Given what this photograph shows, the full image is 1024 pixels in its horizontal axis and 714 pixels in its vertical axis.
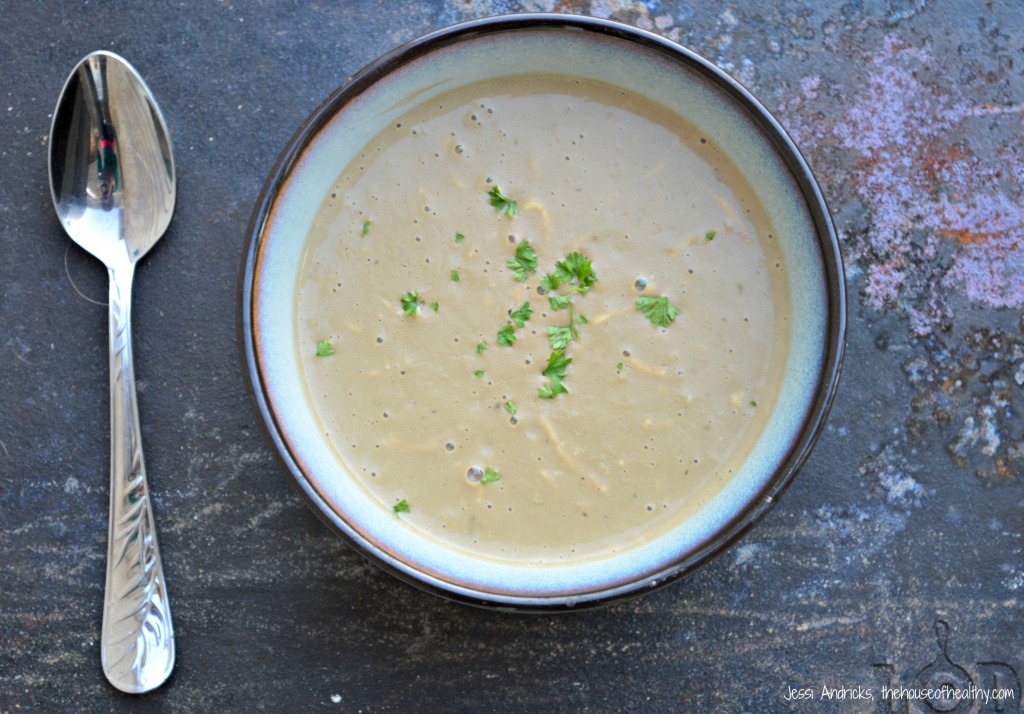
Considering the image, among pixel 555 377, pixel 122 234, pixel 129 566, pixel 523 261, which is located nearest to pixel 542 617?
pixel 555 377

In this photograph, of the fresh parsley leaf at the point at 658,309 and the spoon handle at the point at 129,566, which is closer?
the fresh parsley leaf at the point at 658,309

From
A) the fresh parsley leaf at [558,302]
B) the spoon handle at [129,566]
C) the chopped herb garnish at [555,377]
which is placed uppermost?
the fresh parsley leaf at [558,302]

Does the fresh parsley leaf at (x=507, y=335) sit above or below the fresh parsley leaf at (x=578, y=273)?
below

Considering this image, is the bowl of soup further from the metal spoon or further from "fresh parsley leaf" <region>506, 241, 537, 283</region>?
the metal spoon

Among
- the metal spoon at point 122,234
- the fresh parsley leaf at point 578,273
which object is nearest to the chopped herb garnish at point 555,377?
the fresh parsley leaf at point 578,273

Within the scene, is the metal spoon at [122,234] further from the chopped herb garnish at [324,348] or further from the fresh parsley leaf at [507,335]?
the fresh parsley leaf at [507,335]

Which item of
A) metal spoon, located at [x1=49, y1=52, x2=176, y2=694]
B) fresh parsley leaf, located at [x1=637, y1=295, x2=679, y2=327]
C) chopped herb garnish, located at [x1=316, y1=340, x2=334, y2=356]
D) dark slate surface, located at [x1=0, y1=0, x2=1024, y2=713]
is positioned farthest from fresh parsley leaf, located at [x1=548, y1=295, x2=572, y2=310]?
metal spoon, located at [x1=49, y1=52, x2=176, y2=694]

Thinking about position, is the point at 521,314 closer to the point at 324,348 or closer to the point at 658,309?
the point at 658,309
